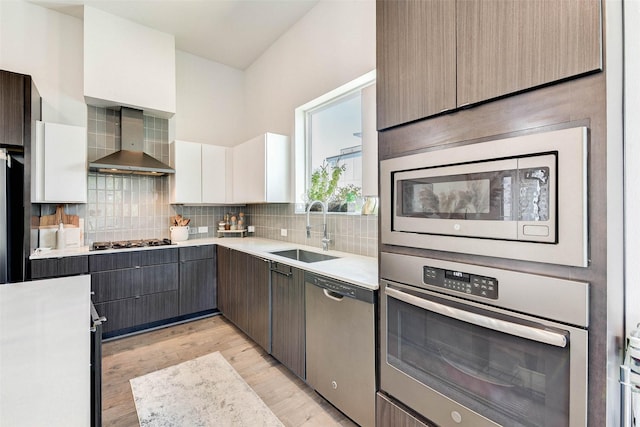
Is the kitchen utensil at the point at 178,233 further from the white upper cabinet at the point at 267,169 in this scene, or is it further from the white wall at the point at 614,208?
the white wall at the point at 614,208

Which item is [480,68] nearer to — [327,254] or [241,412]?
[327,254]

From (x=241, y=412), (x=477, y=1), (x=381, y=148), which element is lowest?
(x=241, y=412)

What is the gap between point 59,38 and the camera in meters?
2.97

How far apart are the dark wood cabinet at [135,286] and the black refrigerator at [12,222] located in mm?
492

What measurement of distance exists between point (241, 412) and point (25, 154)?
2.78 m

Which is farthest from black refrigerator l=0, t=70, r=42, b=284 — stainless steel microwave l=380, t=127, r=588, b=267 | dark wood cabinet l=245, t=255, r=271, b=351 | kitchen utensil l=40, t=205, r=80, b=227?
stainless steel microwave l=380, t=127, r=588, b=267

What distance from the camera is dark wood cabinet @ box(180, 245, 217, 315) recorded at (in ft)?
10.4

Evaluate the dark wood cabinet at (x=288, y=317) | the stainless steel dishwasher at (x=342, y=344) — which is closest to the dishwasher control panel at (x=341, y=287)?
the stainless steel dishwasher at (x=342, y=344)

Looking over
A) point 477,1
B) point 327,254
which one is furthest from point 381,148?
point 327,254

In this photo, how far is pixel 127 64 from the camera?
3.01 metres

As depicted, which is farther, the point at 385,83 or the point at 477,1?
the point at 385,83

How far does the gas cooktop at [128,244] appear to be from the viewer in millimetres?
2921

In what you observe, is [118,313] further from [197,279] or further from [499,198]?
[499,198]

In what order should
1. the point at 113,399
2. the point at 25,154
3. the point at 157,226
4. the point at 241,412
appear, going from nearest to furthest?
the point at 241,412 → the point at 113,399 → the point at 25,154 → the point at 157,226
